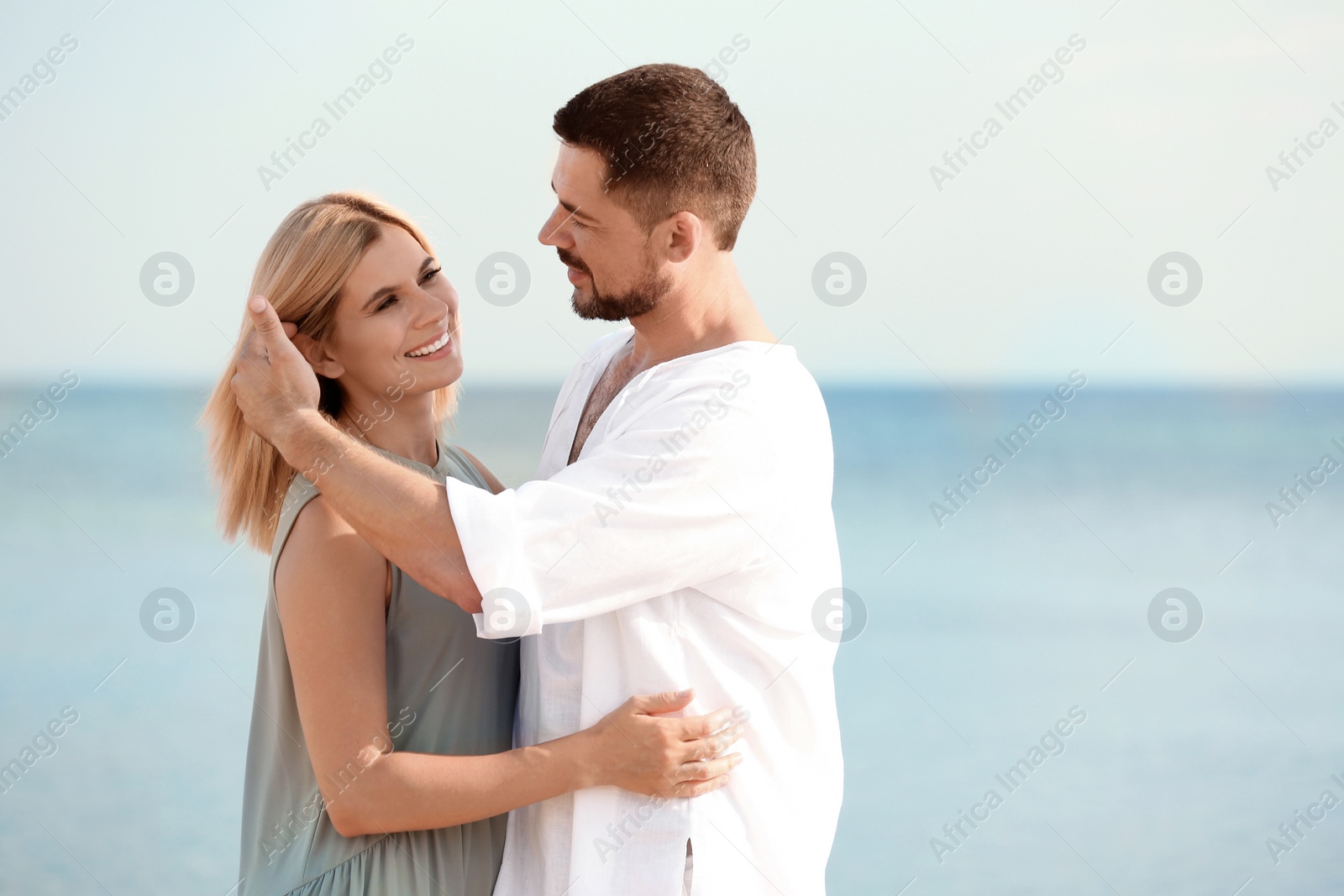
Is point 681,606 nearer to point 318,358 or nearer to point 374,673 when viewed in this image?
point 374,673

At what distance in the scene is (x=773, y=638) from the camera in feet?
7.11

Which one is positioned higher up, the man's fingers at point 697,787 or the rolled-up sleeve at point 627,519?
the rolled-up sleeve at point 627,519

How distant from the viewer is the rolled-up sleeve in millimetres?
1917

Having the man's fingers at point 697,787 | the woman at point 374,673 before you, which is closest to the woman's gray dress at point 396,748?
the woman at point 374,673

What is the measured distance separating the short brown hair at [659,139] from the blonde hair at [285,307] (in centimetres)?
45

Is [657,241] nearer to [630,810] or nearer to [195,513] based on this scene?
[630,810]

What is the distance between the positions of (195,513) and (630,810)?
12250 mm

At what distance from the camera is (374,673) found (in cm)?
205
